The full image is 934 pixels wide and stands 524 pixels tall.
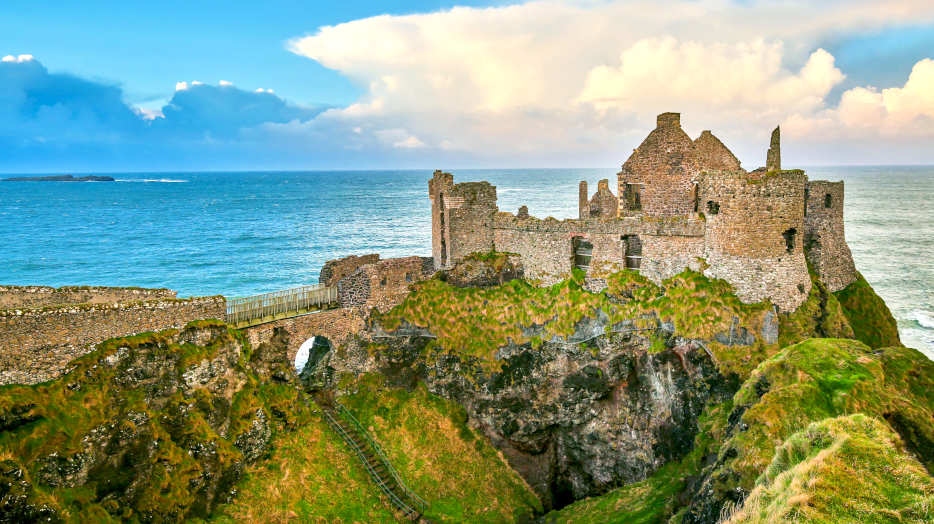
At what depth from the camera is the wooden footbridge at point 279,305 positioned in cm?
2450

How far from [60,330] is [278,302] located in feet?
28.2

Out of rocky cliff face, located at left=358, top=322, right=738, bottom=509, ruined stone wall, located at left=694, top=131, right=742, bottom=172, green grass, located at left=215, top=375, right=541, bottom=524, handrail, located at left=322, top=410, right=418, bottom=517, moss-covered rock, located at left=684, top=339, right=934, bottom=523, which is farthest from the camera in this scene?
ruined stone wall, located at left=694, top=131, right=742, bottom=172

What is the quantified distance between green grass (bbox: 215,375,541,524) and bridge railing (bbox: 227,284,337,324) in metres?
4.61

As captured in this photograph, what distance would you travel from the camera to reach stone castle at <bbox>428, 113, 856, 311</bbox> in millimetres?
24016

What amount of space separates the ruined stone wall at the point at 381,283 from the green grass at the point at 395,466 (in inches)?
151

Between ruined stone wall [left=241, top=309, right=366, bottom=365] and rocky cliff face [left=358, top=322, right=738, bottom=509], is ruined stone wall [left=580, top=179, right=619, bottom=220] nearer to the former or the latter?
rocky cliff face [left=358, top=322, right=738, bottom=509]

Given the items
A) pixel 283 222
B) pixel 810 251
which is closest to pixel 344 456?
pixel 810 251

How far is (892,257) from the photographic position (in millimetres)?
73688

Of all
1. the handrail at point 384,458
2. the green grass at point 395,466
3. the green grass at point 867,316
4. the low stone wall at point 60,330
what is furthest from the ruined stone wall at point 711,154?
the low stone wall at point 60,330

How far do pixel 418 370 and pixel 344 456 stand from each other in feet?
19.0

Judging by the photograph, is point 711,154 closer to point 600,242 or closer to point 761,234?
point 761,234

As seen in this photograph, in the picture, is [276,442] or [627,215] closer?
[276,442]

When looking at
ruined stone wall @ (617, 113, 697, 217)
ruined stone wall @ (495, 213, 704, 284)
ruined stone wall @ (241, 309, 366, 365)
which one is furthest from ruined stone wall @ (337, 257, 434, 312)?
ruined stone wall @ (617, 113, 697, 217)

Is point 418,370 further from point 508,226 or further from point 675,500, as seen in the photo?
point 675,500
